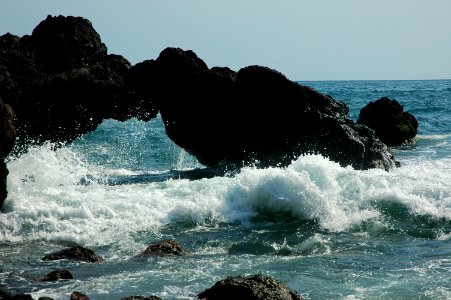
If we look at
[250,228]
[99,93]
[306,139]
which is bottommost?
[250,228]

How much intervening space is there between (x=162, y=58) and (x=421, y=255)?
1169 cm

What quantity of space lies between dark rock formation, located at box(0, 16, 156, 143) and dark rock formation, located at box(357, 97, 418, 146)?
12.6 metres

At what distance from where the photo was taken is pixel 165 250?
35.0 ft

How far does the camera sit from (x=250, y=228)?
42.4 feet

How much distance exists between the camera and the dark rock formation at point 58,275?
8969 mm

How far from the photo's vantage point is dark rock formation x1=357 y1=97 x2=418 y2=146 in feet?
95.6

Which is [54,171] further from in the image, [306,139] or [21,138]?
[306,139]

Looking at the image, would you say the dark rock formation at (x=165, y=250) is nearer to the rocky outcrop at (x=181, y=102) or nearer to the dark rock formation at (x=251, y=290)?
the dark rock formation at (x=251, y=290)

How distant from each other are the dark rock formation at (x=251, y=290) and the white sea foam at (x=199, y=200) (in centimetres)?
435

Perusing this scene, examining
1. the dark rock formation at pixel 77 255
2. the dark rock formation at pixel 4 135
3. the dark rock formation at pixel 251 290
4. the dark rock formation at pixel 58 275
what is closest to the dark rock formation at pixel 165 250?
the dark rock formation at pixel 77 255

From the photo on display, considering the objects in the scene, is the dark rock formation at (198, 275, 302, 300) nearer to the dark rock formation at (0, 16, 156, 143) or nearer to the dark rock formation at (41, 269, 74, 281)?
the dark rock formation at (41, 269, 74, 281)

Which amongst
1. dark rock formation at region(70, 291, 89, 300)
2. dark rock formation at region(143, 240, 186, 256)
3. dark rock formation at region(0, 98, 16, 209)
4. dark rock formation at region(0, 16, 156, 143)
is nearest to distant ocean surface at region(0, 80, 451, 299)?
dark rock formation at region(143, 240, 186, 256)

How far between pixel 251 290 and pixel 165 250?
143 inches

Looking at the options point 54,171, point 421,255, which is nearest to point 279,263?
point 421,255
